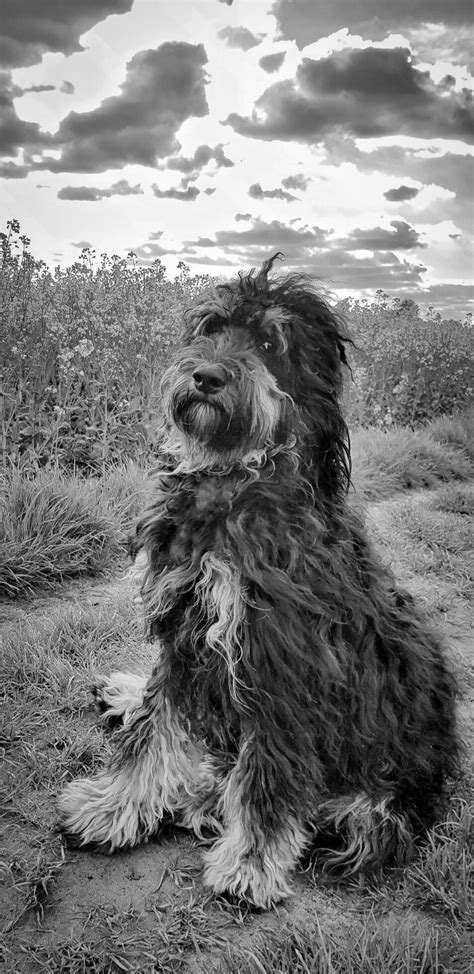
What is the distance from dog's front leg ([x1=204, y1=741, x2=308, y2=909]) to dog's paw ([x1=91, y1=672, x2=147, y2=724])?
0.90m

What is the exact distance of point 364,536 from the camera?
9.56 feet

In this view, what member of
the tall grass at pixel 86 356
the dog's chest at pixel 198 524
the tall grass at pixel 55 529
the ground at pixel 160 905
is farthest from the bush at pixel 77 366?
the dog's chest at pixel 198 524

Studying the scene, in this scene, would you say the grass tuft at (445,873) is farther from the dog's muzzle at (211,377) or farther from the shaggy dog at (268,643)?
the dog's muzzle at (211,377)

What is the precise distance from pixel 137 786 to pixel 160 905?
433 millimetres

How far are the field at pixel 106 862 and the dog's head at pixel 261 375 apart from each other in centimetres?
50

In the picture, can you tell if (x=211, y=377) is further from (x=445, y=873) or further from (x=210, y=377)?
(x=445, y=873)

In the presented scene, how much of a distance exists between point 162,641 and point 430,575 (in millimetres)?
3694

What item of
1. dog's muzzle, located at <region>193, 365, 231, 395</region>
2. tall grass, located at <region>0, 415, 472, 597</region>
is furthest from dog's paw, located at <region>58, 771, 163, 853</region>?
tall grass, located at <region>0, 415, 472, 597</region>

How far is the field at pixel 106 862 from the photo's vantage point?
2342 mm

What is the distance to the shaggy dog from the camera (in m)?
2.53

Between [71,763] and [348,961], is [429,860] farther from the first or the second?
[71,763]

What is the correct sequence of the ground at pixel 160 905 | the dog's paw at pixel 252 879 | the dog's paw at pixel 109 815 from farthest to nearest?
the dog's paw at pixel 109 815 < the dog's paw at pixel 252 879 < the ground at pixel 160 905

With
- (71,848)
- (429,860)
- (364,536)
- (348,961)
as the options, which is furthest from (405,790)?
(71,848)

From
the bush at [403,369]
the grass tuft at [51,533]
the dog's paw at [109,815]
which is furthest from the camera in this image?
the bush at [403,369]
